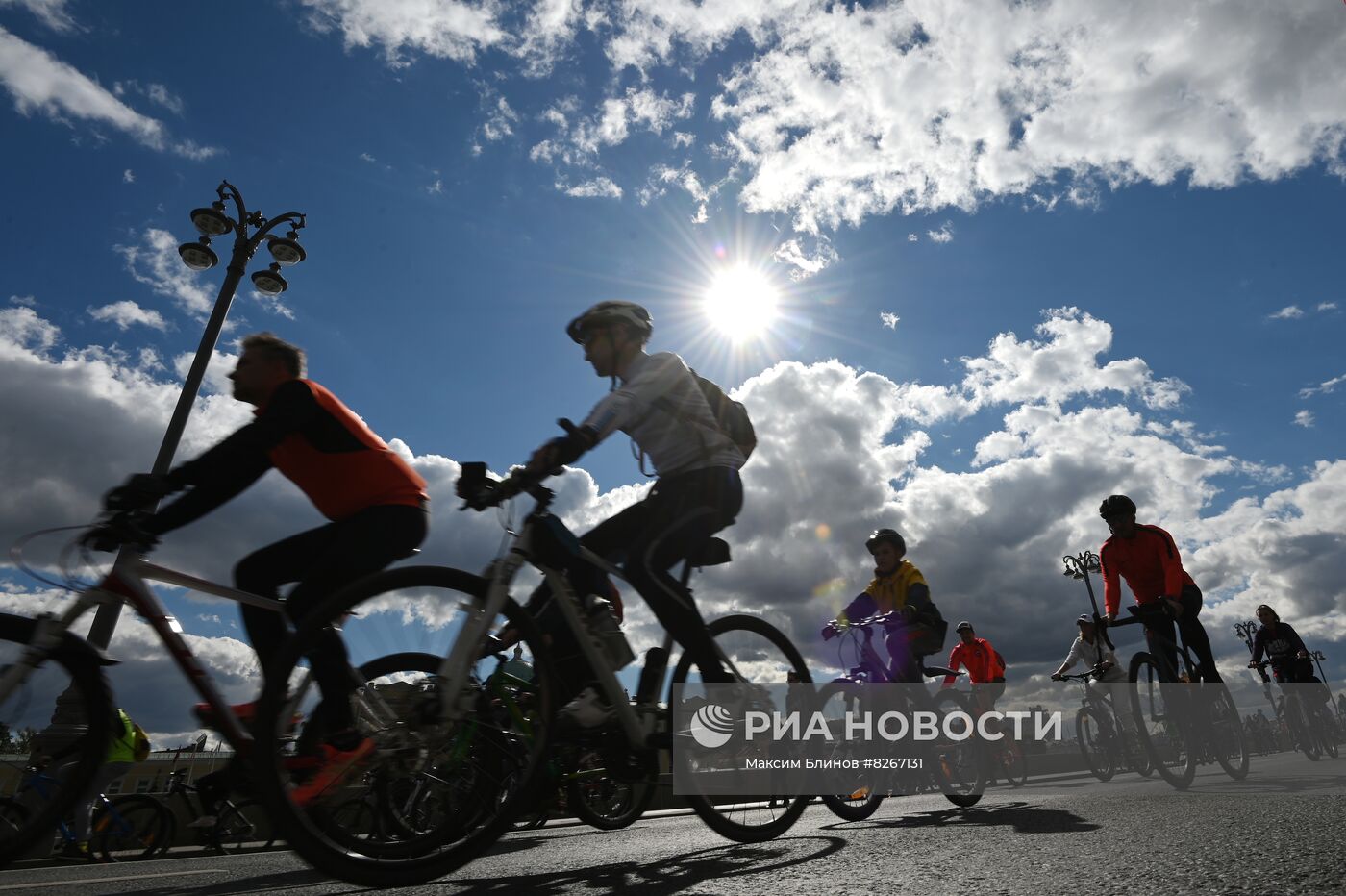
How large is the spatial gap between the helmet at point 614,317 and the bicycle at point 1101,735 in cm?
633

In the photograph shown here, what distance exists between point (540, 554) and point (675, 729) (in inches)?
37.0

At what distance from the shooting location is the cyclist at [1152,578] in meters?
6.32

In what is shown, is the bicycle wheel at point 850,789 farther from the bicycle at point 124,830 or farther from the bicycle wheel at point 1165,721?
the bicycle at point 124,830

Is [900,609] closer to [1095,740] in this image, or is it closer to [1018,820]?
[1018,820]

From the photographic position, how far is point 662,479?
12.1ft

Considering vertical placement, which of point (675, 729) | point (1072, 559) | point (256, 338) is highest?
point (1072, 559)

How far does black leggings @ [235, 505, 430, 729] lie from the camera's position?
107 inches

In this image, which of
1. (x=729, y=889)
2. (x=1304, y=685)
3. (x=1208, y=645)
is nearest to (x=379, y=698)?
(x=729, y=889)

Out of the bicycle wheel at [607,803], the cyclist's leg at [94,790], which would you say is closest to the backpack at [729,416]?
the cyclist's leg at [94,790]

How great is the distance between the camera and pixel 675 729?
343cm

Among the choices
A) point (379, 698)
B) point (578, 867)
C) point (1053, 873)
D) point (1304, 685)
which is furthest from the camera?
point (1304, 685)

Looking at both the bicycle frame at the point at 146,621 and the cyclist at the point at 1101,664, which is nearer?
the bicycle frame at the point at 146,621

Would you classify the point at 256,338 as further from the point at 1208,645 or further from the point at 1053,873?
the point at 1208,645

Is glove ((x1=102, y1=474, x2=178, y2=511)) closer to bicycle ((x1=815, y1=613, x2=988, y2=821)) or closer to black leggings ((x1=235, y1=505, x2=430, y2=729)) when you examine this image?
black leggings ((x1=235, y1=505, x2=430, y2=729))
